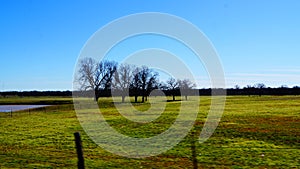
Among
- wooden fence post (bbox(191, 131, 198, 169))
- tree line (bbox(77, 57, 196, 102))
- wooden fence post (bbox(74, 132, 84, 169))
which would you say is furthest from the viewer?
tree line (bbox(77, 57, 196, 102))

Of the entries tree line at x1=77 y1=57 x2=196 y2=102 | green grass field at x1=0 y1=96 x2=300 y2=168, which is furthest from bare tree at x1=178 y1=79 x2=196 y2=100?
green grass field at x1=0 y1=96 x2=300 y2=168

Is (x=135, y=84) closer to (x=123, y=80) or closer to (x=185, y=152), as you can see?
(x=123, y=80)

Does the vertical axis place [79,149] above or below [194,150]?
above

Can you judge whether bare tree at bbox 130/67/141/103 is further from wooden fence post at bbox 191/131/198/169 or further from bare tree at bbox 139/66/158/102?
wooden fence post at bbox 191/131/198/169

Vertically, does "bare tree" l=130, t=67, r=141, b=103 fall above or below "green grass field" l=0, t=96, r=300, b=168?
above

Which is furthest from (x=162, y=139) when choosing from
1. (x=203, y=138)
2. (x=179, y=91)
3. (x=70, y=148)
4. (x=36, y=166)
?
(x=179, y=91)

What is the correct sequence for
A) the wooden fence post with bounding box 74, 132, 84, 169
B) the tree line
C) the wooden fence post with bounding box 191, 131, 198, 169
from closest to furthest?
1. the wooden fence post with bounding box 74, 132, 84, 169
2. the wooden fence post with bounding box 191, 131, 198, 169
3. the tree line

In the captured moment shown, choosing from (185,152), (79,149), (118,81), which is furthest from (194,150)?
(118,81)

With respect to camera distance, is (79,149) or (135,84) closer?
(79,149)

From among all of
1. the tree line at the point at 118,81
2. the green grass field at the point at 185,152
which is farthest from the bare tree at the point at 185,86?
the green grass field at the point at 185,152

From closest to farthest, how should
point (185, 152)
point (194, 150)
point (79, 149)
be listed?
1. point (79, 149)
2. point (185, 152)
3. point (194, 150)

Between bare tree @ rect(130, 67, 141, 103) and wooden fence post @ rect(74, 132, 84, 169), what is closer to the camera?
wooden fence post @ rect(74, 132, 84, 169)

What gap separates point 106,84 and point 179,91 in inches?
1638

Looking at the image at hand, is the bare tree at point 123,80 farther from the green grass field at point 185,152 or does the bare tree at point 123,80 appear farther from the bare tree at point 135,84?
the green grass field at point 185,152
